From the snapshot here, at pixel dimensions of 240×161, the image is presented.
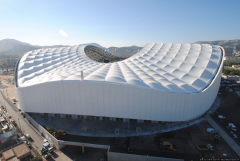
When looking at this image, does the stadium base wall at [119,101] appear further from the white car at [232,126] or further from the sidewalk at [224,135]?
the white car at [232,126]

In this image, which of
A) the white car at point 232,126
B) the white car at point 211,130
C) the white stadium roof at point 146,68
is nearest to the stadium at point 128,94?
the white stadium roof at point 146,68

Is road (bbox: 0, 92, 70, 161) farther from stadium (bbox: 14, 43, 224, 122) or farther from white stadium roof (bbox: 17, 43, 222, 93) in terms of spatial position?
white stadium roof (bbox: 17, 43, 222, 93)

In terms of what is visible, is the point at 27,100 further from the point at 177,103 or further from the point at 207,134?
the point at 207,134

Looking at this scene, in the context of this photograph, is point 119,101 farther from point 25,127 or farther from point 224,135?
point 25,127

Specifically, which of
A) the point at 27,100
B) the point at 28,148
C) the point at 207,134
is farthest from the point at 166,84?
the point at 27,100

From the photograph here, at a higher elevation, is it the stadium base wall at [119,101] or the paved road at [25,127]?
the stadium base wall at [119,101]

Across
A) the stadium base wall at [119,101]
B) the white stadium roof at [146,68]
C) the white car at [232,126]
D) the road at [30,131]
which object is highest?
the white stadium roof at [146,68]
